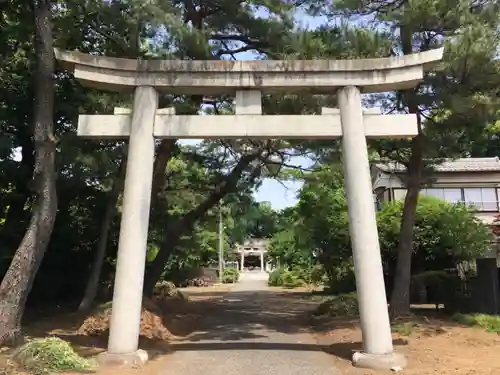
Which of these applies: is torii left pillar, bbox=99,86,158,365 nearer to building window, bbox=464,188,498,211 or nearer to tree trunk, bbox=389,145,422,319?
tree trunk, bbox=389,145,422,319

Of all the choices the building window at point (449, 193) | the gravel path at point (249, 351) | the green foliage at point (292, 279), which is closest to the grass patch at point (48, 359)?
the gravel path at point (249, 351)

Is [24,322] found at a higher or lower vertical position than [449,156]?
lower

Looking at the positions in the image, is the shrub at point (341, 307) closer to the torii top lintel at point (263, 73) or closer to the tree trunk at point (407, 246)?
the tree trunk at point (407, 246)

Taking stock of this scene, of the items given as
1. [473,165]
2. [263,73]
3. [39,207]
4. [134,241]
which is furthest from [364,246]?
[473,165]

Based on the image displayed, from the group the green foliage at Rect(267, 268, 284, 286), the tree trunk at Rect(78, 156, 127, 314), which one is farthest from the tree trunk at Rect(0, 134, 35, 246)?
the green foliage at Rect(267, 268, 284, 286)

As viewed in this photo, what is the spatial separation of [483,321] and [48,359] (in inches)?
367

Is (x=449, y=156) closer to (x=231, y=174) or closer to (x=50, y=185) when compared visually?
(x=231, y=174)

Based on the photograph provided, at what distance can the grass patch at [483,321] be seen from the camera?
1153cm

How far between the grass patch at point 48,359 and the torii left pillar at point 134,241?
0.59 m

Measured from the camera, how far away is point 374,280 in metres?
8.67

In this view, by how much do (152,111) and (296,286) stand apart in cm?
3018

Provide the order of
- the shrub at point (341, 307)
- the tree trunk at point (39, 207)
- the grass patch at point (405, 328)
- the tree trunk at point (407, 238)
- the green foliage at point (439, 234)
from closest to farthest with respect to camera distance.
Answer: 1. the tree trunk at point (39, 207)
2. the grass patch at point (405, 328)
3. the tree trunk at point (407, 238)
4. the shrub at point (341, 307)
5. the green foliage at point (439, 234)

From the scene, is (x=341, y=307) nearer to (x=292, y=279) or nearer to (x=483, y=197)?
(x=483, y=197)

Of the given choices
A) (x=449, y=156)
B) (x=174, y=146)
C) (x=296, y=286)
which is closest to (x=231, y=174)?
(x=174, y=146)
